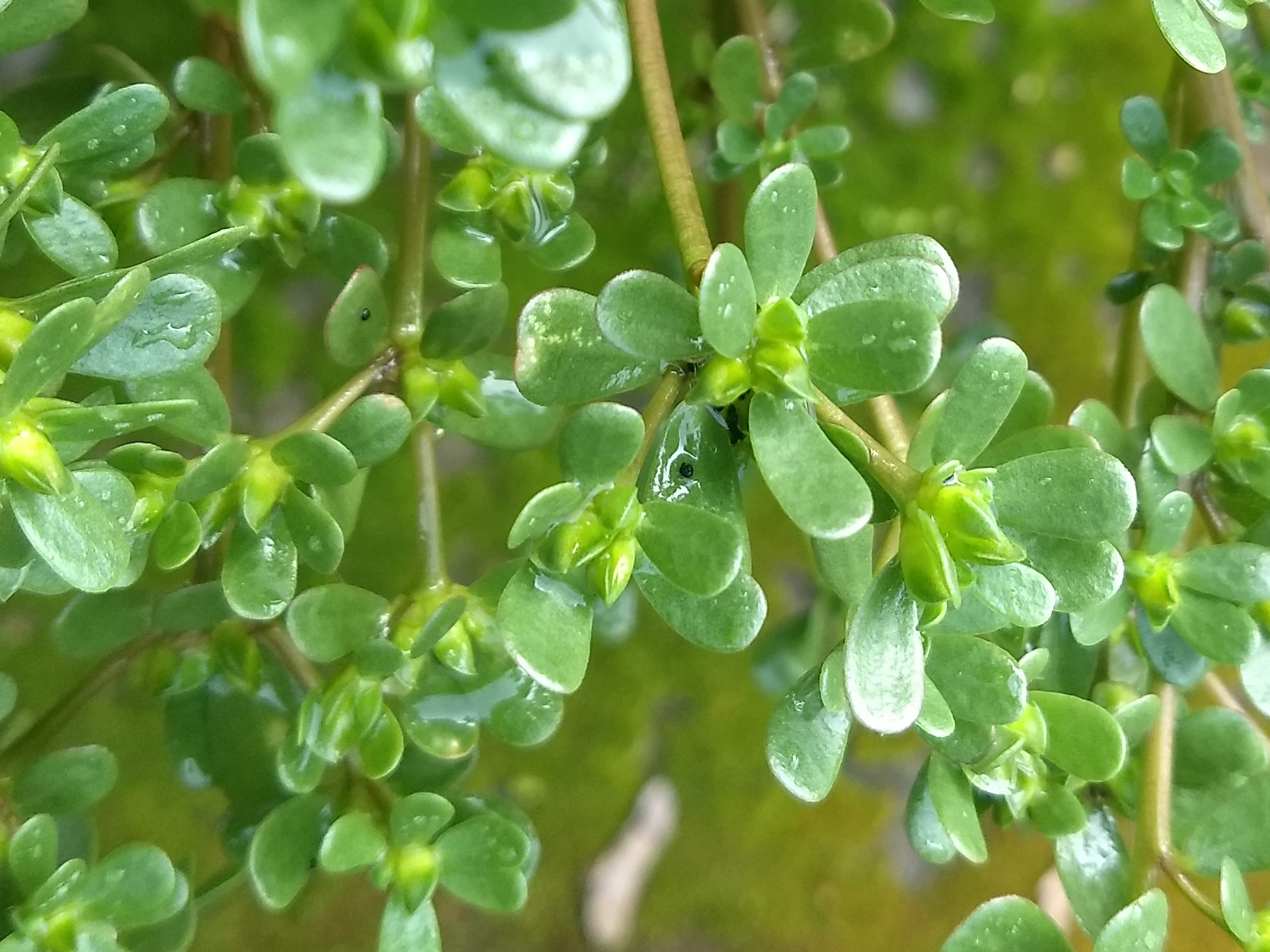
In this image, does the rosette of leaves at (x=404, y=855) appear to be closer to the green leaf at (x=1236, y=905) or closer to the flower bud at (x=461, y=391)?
the flower bud at (x=461, y=391)

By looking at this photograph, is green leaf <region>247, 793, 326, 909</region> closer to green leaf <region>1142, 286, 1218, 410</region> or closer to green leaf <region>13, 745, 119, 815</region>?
green leaf <region>13, 745, 119, 815</region>

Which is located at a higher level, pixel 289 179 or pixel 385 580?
pixel 289 179

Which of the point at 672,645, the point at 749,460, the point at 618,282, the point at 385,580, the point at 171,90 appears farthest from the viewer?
the point at 672,645

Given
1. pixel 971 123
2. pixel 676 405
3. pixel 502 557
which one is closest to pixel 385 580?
pixel 502 557

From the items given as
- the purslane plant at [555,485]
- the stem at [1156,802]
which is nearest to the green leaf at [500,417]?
the purslane plant at [555,485]

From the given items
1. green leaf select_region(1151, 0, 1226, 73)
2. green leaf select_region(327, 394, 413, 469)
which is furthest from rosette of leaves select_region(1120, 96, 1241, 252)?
green leaf select_region(327, 394, 413, 469)


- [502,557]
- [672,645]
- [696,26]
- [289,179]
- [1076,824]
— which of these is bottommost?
[672,645]

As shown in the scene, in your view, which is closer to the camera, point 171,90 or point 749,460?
point 749,460

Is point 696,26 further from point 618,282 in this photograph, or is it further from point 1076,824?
point 1076,824
